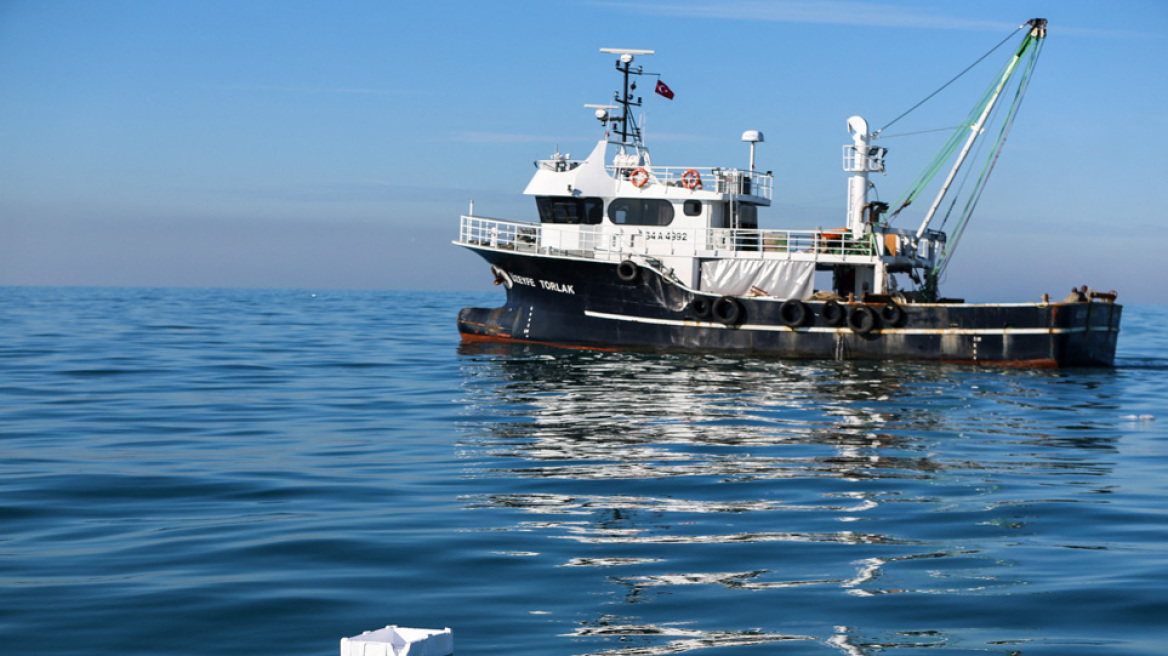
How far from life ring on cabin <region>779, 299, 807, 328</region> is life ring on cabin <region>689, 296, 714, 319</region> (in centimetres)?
197

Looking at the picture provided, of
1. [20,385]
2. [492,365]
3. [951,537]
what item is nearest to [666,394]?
[492,365]

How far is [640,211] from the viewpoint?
33.1 meters

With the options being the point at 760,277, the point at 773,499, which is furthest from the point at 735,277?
the point at 773,499

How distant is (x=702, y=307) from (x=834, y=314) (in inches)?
141

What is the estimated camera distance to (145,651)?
23.9ft

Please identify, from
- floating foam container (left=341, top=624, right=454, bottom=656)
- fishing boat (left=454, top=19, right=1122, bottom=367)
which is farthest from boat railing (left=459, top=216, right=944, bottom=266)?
floating foam container (left=341, top=624, right=454, bottom=656)

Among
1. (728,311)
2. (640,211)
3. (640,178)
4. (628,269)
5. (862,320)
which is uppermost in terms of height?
(640,178)

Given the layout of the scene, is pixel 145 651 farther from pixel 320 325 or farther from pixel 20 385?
pixel 320 325

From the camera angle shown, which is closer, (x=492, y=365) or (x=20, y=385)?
(x=20, y=385)

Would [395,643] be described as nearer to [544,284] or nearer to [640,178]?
[544,284]

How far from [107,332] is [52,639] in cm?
3934

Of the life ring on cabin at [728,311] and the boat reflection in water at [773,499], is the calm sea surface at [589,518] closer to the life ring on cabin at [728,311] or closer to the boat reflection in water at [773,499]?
the boat reflection in water at [773,499]

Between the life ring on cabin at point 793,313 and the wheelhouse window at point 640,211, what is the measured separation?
477 centimetres

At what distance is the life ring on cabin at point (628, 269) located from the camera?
30.9m
